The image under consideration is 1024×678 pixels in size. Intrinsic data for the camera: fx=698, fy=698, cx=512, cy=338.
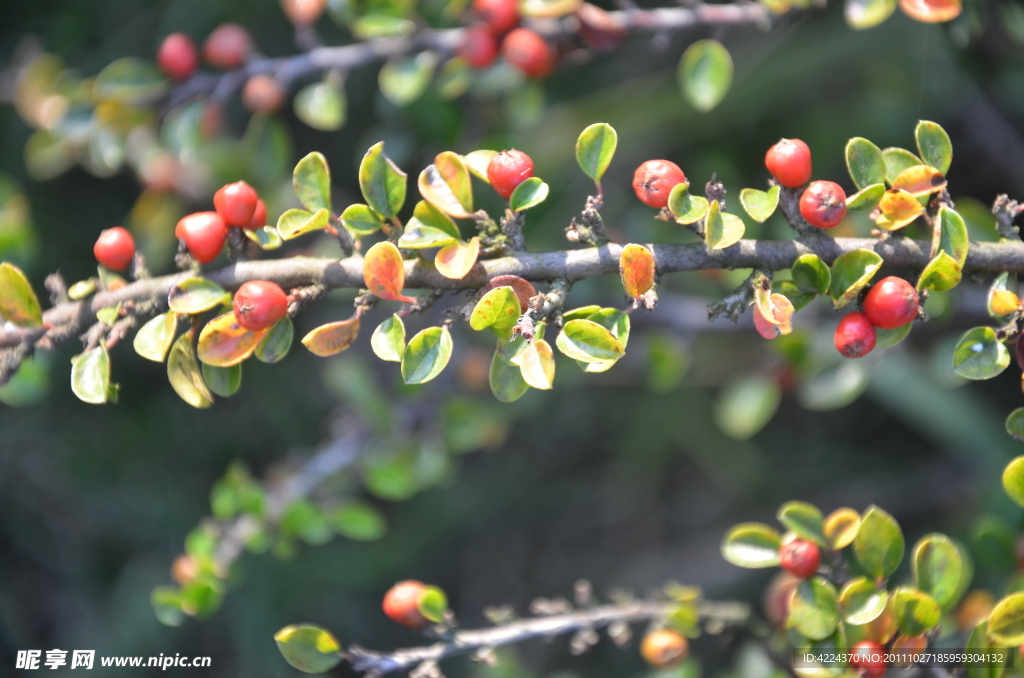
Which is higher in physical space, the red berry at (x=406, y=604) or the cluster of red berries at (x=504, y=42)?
the cluster of red berries at (x=504, y=42)

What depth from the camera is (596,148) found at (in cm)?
88

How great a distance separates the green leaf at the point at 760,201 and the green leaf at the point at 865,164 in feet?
0.41

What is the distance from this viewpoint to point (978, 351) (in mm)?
816

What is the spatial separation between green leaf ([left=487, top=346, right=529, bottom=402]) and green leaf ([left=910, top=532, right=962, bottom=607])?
0.61 metres

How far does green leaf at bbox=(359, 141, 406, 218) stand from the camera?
2.82 ft

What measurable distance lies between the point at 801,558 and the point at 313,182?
0.84m

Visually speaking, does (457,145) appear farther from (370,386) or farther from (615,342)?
(615,342)

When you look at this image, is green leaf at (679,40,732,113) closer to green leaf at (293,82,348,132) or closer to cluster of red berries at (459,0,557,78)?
cluster of red berries at (459,0,557,78)

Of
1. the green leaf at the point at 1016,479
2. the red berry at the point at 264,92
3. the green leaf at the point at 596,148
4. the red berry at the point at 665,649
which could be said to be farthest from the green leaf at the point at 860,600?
the red berry at the point at 264,92

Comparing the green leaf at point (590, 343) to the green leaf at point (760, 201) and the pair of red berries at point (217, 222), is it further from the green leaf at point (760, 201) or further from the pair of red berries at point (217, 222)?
the pair of red berries at point (217, 222)

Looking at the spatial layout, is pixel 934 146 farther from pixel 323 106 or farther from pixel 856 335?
pixel 323 106

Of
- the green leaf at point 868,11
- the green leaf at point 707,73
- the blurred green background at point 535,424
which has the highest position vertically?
the green leaf at point 868,11

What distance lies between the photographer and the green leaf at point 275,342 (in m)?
0.85

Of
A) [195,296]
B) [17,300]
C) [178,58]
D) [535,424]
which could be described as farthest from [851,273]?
[535,424]
